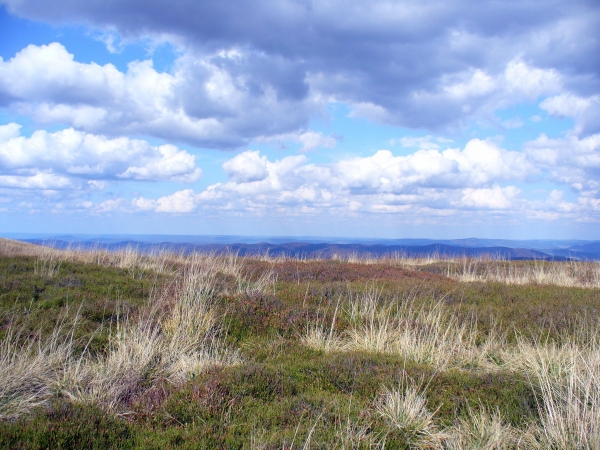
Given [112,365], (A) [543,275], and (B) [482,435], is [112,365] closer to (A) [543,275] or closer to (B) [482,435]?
(B) [482,435]

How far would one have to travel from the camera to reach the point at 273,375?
18.1 feet

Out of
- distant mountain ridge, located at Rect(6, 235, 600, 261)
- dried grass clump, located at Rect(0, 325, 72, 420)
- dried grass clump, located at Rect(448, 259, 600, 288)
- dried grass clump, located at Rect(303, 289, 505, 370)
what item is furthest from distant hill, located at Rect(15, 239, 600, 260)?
dried grass clump, located at Rect(0, 325, 72, 420)

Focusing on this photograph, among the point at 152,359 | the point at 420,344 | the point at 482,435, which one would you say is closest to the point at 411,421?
the point at 482,435

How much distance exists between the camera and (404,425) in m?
4.45

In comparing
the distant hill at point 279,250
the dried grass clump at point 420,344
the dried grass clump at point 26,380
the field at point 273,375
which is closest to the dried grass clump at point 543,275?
the distant hill at point 279,250

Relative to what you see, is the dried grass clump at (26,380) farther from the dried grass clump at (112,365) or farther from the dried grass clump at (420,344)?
the dried grass clump at (420,344)

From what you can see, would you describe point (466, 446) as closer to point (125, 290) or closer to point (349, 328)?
point (349, 328)

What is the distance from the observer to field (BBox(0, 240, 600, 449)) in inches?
163

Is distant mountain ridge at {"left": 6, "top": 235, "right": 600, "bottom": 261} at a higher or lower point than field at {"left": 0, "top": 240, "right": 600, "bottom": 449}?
higher

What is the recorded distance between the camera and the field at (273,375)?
13.6 ft

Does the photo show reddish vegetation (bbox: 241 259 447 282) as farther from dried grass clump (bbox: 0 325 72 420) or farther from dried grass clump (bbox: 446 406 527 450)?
dried grass clump (bbox: 446 406 527 450)

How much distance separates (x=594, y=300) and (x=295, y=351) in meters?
9.12

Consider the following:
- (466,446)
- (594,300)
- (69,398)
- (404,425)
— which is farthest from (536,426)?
(594,300)

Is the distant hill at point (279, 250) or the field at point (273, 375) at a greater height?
the distant hill at point (279, 250)
